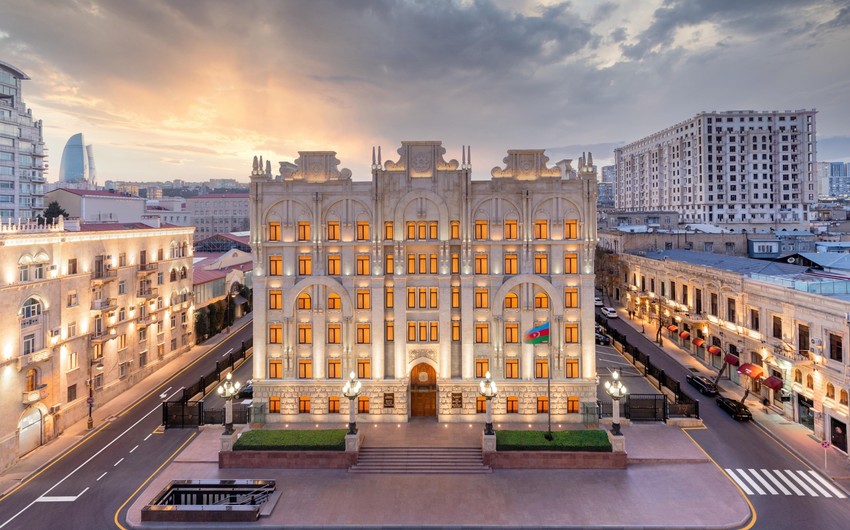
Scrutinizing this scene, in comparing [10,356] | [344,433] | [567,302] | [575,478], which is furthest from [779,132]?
[10,356]

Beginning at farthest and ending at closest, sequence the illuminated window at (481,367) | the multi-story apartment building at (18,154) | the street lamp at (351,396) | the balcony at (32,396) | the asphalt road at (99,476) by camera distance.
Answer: the multi-story apartment building at (18,154)
the illuminated window at (481,367)
the balcony at (32,396)
the street lamp at (351,396)
the asphalt road at (99,476)

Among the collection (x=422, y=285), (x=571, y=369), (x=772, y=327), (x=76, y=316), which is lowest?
(x=571, y=369)

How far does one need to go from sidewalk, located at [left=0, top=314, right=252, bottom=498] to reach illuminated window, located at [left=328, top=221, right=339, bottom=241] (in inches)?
1006

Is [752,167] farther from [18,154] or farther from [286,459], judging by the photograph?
[18,154]

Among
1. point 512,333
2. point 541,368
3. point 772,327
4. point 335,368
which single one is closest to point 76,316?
point 335,368

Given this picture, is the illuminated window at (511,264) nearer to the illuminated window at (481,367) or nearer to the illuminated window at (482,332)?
the illuminated window at (482,332)

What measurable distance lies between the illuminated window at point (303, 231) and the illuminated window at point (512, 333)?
60.3ft

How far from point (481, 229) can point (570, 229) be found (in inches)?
292

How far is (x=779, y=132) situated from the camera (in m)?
118

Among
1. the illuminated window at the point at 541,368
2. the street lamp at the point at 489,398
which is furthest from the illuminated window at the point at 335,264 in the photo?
the illuminated window at the point at 541,368

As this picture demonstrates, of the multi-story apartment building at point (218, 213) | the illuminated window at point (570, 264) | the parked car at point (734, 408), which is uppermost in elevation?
the multi-story apartment building at point (218, 213)

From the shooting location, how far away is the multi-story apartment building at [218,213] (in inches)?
6191

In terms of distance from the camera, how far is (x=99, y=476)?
105ft

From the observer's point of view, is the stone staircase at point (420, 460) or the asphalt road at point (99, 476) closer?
the asphalt road at point (99, 476)
